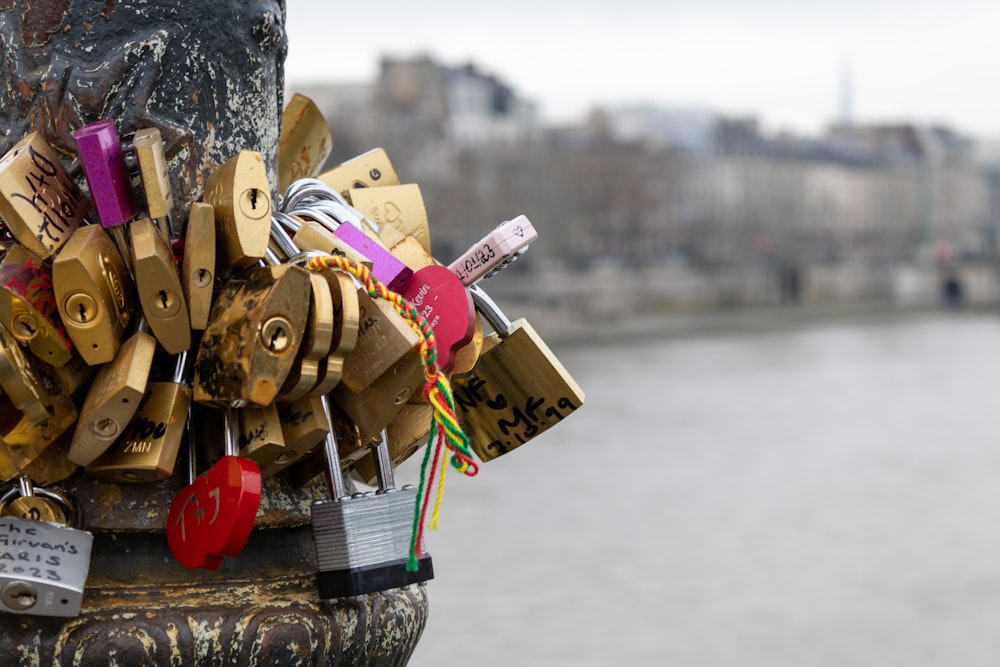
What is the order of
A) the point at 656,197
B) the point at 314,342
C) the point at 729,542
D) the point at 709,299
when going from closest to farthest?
the point at 314,342 → the point at 729,542 → the point at 709,299 → the point at 656,197

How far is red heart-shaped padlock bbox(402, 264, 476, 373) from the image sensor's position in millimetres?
1004

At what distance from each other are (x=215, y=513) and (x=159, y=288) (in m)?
0.15

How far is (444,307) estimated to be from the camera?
1.01 meters

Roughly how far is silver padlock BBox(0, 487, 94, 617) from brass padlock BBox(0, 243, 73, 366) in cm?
11

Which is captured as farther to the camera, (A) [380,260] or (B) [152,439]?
(A) [380,260]

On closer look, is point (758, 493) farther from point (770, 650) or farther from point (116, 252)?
point (116, 252)

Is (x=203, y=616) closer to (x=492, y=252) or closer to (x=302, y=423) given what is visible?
(x=302, y=423)

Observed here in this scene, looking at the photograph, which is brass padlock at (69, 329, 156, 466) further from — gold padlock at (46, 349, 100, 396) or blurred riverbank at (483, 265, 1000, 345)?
blurred riverbank at (483, 265, 1000, 345)

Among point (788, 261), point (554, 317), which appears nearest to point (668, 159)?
point (788, 261)

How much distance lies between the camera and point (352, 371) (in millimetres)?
958

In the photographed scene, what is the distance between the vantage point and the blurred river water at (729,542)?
5.84m

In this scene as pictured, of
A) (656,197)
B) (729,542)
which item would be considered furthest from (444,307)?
(656,197)

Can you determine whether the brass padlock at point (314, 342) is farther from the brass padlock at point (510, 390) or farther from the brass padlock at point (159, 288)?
the brass padlock at point (510, 390)

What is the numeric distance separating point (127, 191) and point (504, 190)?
1532 inches
